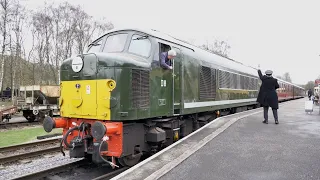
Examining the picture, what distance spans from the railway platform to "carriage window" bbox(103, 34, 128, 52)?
113 inches

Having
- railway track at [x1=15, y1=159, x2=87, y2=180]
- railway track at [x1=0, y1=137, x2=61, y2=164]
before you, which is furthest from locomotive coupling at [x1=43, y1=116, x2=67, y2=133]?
railway track at [x1=0, y1=137, x2=61, y2=164]

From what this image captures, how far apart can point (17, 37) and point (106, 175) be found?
35.0 metres

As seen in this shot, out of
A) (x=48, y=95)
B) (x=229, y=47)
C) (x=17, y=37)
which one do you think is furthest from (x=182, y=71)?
(x=229, y=47)

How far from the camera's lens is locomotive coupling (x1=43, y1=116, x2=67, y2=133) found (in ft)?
23.1

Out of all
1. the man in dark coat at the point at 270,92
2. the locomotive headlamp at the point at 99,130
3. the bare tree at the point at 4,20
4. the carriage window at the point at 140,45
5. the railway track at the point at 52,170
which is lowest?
the railway track at the point at 52,170

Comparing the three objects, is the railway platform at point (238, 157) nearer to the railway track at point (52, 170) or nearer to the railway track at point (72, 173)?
the railway track at point (72, 173)

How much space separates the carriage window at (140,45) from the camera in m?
7.31

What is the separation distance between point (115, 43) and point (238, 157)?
13.8 ft

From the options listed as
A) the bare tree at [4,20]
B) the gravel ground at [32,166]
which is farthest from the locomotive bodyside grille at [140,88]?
the bare tree at [4,20]

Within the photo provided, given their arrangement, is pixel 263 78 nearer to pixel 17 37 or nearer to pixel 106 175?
pixel 106 175

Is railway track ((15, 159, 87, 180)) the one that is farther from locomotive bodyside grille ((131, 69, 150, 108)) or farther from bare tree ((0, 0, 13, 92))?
bare tree ((0, 0, 13, 92))

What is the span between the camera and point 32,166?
7.99m

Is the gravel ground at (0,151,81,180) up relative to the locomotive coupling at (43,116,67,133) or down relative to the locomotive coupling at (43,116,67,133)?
down

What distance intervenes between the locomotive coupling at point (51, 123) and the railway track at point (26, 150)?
2430 mm
